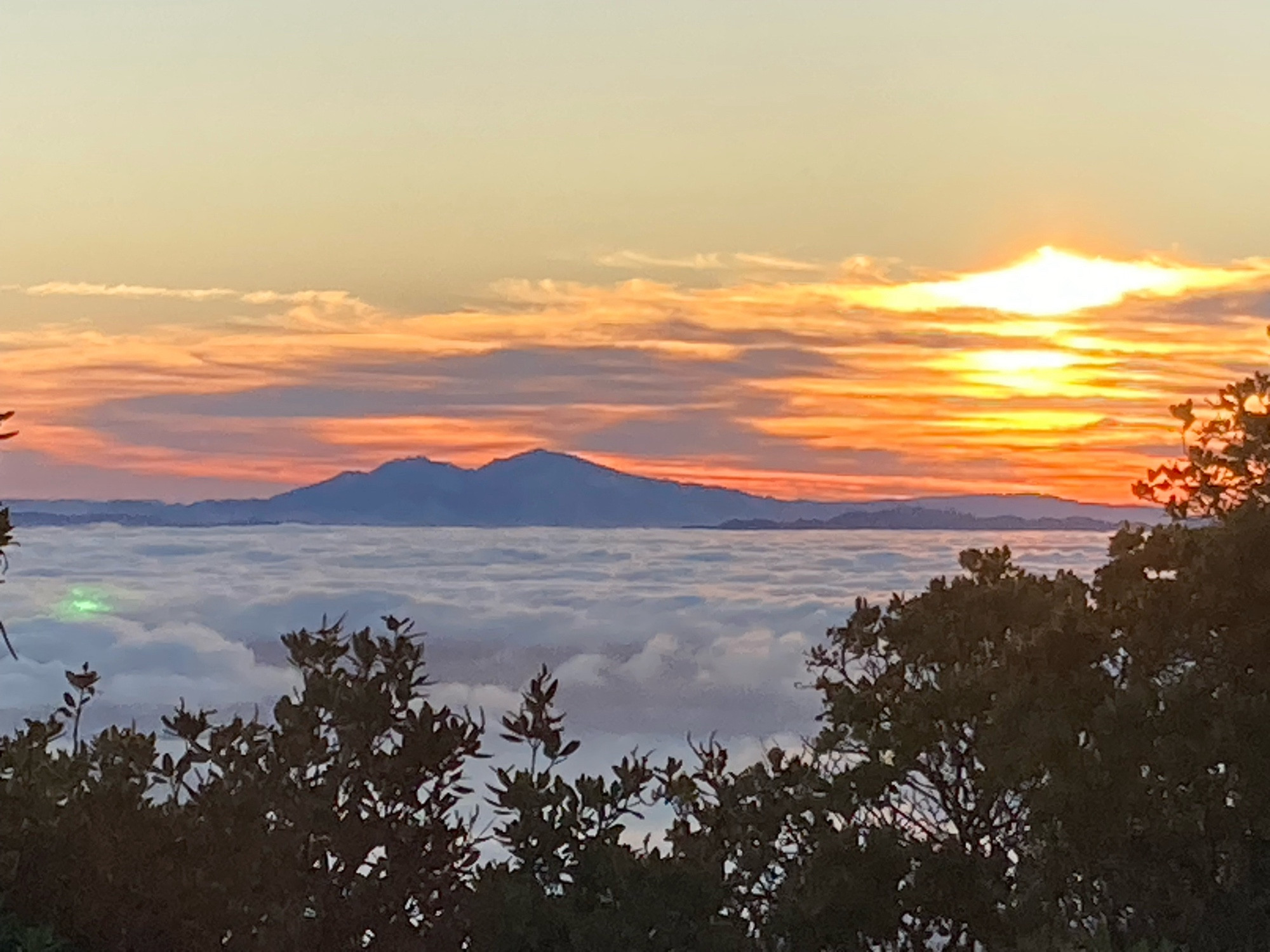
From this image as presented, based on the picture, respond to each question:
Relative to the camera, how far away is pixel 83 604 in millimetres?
172875

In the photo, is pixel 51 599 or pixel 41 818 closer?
pixel 41 818

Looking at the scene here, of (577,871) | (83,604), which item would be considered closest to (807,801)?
(577,871)

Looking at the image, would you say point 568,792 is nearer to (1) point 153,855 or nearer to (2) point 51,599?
(1) point 153,855

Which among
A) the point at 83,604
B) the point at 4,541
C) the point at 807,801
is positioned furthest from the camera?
the point at 83,604

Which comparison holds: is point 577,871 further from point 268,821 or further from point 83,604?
point 83,604

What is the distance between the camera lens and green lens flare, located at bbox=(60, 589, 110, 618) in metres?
160

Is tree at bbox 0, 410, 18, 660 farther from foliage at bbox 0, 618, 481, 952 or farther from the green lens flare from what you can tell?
the green lens flare

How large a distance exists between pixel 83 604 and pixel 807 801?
168m

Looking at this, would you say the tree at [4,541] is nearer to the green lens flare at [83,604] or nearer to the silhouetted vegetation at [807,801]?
the silhouetted vegetation at [807,801]

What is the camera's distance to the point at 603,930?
33.7 feet

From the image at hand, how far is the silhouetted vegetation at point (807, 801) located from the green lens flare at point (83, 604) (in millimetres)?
146826

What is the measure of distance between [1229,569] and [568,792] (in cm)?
597

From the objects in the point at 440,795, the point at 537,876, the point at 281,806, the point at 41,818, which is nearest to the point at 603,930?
the point at 537,876

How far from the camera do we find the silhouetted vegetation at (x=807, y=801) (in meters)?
9.60
